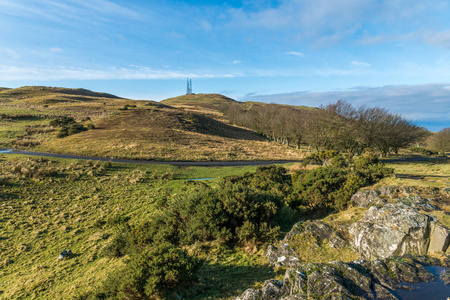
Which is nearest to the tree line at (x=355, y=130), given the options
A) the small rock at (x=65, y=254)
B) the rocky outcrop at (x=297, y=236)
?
the rocky outcrop at (x=297, y=236)

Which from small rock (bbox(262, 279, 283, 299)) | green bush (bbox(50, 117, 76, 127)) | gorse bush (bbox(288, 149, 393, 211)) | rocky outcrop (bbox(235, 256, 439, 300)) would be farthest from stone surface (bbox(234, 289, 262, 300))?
green bush (bbox(50, 117, 76, 127))

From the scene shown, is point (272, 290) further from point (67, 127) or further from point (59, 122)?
point (59, 122)

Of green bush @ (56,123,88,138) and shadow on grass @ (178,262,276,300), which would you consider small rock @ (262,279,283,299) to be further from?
green bush @ (56,123,88,138)

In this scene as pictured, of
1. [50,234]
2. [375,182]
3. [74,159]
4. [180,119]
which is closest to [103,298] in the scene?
[50,234]

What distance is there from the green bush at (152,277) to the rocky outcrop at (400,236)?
701 centimetres

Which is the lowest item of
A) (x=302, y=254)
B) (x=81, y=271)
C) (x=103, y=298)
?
(x=81, y=271)

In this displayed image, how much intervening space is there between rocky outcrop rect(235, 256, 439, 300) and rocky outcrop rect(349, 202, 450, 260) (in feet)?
5.71

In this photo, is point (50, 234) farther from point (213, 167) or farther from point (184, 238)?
point (213, 167)

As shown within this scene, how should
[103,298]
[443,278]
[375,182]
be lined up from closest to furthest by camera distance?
[443,278], [103,298], [375,182]

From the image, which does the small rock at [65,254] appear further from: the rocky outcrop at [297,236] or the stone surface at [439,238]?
the stone surface at [439,238]

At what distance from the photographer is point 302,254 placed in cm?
1030

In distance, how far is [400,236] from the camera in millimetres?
9023

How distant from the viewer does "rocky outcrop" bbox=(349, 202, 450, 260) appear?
28.4 feet

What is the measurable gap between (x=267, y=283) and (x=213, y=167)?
103ft
